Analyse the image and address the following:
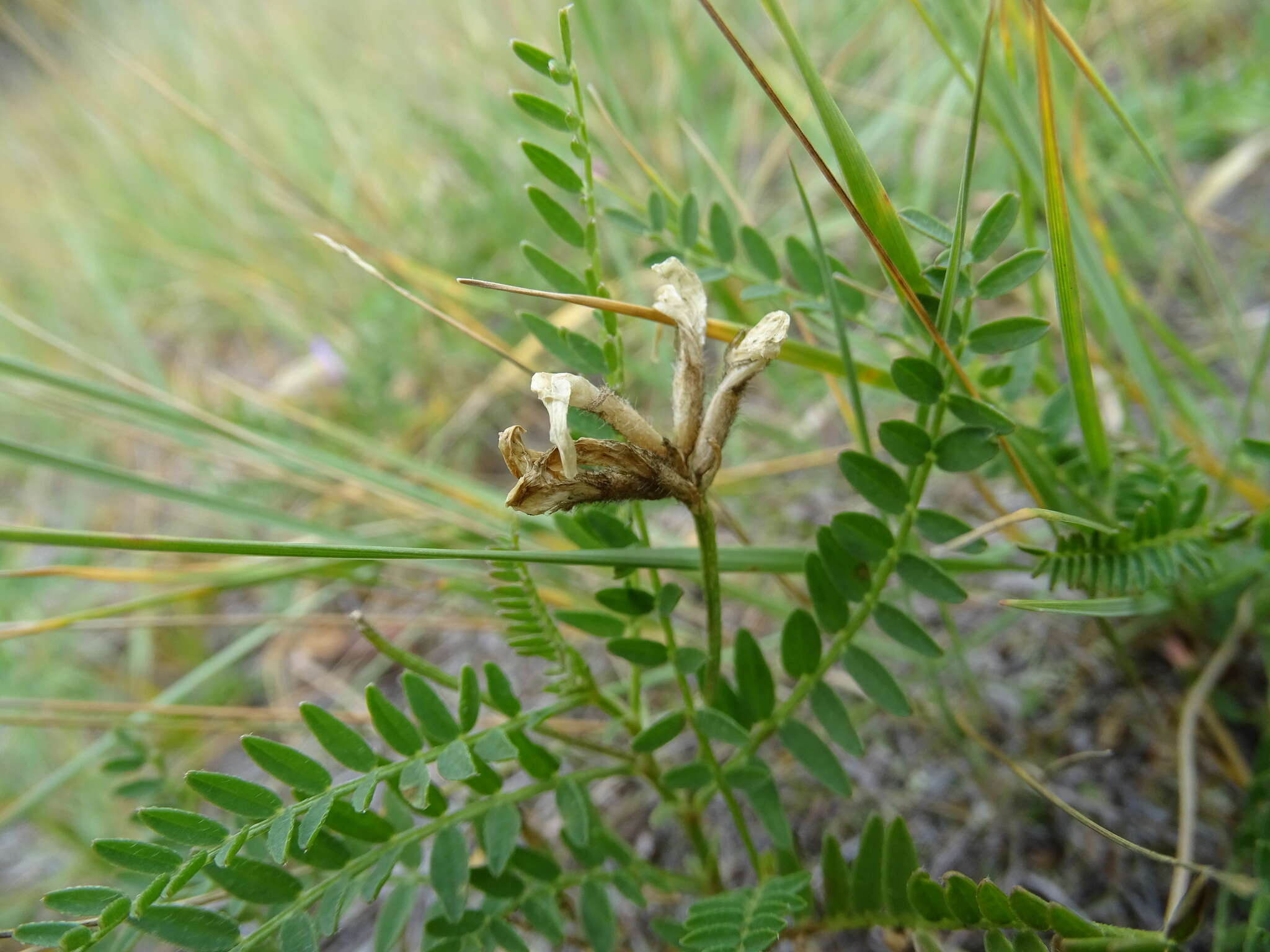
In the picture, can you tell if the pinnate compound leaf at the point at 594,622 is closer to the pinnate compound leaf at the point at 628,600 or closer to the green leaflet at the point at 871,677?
the pinnate compound leaf at the point at 628,600

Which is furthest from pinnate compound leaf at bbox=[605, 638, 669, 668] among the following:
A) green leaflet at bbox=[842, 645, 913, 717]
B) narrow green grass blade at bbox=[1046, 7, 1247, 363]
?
narrow green grass blade at bbox=[1046, 7, 1247, 363]

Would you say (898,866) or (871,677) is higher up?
(871,677)

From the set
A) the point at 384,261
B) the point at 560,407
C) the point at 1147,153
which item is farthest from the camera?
the point at 384,261

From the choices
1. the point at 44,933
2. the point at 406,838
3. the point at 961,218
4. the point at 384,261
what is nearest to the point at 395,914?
the point at 406,838

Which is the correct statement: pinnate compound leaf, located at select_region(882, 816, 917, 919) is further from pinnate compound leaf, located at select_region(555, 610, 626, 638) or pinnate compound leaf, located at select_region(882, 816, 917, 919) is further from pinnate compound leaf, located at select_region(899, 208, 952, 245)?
pinnate compound leaf, located at select_region(899, 208, 952, 245)

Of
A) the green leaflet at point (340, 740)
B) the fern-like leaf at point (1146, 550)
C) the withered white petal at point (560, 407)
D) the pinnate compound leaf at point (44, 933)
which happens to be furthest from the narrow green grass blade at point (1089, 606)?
the pinnate compound leaf at point (44, 933)

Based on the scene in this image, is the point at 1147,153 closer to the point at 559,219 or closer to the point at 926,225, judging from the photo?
the point at 926,225

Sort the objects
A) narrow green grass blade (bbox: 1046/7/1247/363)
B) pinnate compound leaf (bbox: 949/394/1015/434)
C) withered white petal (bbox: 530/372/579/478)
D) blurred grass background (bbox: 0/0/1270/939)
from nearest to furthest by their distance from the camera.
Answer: withered white petal (bbox: 530/372/579/478), pinnate compound leaf (bbox: 949/394/1015/434), narrow green grass blade (bbox: 1046/7/1247/363), blurred grass background (bbox: 0/0/1270/939)
